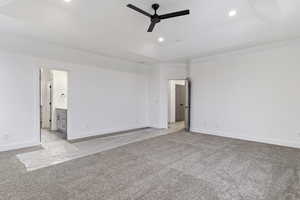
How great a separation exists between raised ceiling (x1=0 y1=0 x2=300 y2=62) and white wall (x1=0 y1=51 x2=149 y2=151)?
77cm

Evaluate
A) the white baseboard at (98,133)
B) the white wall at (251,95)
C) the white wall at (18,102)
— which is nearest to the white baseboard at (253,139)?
the white wall at (251,95)

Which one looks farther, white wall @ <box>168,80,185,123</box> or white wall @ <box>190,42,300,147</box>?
white wall @ <box>168,80,185,123</box>

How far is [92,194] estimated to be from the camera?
2.11m

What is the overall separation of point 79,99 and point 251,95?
17.2 feet

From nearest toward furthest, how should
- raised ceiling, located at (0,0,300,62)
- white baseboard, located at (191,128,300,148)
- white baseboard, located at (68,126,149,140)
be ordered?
raised ceiling, located at (0,0,300,62), white baseboard, located at (191,128,300,148), white baseboard, located at (68,126,149,140)

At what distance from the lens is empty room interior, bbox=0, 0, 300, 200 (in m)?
2.47

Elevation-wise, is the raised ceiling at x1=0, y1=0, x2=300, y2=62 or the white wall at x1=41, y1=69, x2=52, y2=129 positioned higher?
the raised ceiling at x1=0, y1=0, x2=300, y2=62

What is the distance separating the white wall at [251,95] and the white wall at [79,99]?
2448mm

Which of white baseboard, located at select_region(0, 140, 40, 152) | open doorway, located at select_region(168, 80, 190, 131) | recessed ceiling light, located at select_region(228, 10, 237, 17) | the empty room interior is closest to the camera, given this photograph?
the empty room interior

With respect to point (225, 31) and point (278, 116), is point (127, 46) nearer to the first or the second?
point (225, 31)

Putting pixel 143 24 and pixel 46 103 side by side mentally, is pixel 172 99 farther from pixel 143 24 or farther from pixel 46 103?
pixel 46 103

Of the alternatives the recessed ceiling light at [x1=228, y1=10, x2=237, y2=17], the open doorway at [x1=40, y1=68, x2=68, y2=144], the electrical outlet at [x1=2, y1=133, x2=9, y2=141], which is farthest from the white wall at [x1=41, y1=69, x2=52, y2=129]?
the recessed ceiling light at [x1=228, y1=10, x2=237, y2=17]

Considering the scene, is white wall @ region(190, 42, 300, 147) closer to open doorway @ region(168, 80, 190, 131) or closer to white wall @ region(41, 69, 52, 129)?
open doorway @ region(168, 80, 190, 131)

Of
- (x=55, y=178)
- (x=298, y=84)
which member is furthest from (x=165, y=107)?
(x=55, y=178)
